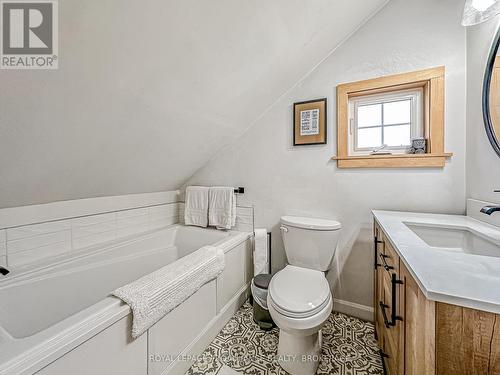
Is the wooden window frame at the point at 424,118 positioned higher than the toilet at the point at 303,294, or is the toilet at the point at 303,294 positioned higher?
the wooden window frame at the point at 424,118

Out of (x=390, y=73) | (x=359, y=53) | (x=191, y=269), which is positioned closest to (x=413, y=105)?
(x=390, y=73)

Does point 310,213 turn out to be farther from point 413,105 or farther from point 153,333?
point 153,333

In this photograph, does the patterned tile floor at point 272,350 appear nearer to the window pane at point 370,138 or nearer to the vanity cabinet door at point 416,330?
the vanity cabinet door at point 416,330

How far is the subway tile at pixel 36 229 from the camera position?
1276 millimetres

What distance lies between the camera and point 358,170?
1.61 meters

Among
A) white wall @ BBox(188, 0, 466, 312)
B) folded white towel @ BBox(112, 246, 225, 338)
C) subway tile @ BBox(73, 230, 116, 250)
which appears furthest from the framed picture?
subway tile @ BBox(73, 230, 116, 250)

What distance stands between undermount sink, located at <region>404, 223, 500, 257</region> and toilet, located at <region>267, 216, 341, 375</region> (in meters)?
0.48

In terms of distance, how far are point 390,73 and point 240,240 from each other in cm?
170

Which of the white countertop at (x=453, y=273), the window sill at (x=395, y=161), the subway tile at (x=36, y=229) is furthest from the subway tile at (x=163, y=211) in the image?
the white countertop at (x=453, y=273)

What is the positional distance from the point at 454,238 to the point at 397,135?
818 millimetres

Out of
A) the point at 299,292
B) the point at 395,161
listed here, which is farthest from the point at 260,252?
the point at 395,161

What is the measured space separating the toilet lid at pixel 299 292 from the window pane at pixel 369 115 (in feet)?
3.98

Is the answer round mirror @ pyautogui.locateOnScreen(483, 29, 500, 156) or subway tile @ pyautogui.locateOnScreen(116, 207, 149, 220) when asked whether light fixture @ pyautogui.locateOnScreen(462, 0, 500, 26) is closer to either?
round mirror @ pyautogui.locateOnScreen(483, 29, 500, 156)

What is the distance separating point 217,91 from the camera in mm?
1388
